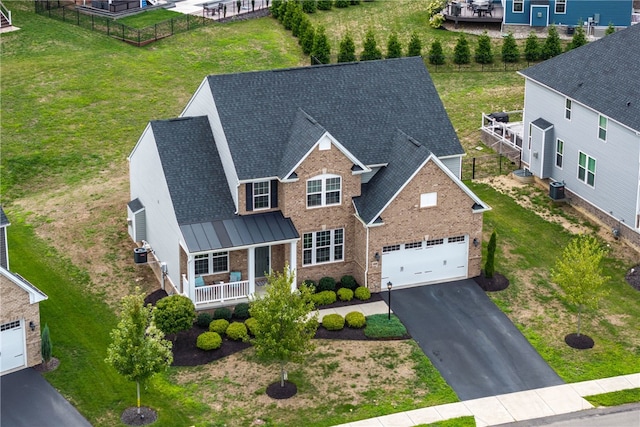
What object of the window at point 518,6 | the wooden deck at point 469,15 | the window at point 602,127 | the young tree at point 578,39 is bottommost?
the window at point 602,127

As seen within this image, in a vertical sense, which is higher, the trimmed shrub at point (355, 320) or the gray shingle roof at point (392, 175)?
the gray shingle roof at point (392, 175)

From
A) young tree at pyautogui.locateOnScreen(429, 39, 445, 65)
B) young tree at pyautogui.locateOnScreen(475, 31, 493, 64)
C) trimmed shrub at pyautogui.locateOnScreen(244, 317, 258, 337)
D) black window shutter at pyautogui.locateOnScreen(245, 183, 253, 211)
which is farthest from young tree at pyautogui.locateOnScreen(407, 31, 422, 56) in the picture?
trimmed shrub at pyautogui.locateOnScreen(244, 317, 258, 337)

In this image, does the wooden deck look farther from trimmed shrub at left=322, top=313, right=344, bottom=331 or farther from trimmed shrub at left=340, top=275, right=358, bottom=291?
trimmed shrub at left=322, top=313, right=344, bottom=331

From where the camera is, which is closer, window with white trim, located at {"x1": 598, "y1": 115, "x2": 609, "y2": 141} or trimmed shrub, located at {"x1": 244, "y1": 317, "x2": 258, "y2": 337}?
trimmed shrub, located at {"x1": 244, "y1": 317, "x2": 258, "y2": 337}

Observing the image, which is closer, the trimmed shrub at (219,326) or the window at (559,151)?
the trimmed shrub at (219,326)

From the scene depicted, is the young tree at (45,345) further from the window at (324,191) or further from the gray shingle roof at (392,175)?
the gray shingle roof at (392,175)

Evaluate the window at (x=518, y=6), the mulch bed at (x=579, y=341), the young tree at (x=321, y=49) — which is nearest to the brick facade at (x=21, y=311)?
the mulch bed at (x=579, y=341)

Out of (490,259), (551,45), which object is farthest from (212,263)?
(551,45)
